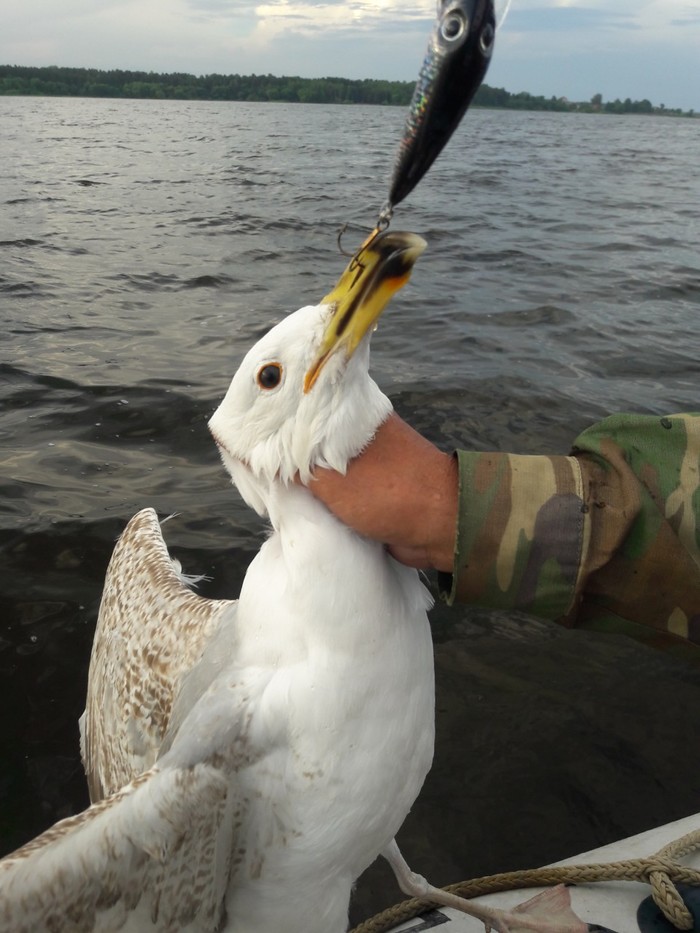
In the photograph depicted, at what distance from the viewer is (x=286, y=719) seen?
6.56 ft

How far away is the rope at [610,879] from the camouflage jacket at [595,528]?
4.72 feet

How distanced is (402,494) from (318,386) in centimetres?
34

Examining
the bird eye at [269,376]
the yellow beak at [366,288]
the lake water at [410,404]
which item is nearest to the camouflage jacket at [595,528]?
the yellow beak at [366,288]

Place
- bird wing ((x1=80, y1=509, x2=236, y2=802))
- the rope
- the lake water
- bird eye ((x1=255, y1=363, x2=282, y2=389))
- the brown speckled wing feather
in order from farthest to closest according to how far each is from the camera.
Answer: the lake water, bird wing ((x1=80, y1=509, x2=236, y2=802)), the rope, bird eye ((x1=255, y1=363, x2=282, y2=389)), the brown speckled wing feather

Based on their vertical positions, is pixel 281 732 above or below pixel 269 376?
below

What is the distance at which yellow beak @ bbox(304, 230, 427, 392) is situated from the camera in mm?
1729

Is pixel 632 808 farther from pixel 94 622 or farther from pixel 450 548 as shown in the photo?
pixel 94 622

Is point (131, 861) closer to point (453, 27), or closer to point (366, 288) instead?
point (366, 288)

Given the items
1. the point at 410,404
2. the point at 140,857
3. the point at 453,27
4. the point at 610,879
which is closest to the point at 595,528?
the point at 453,27

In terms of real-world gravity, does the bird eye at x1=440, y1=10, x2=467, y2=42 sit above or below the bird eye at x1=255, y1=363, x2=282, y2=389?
above

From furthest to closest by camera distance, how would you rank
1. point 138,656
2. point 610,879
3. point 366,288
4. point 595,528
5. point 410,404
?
point 410,404
point 138,656
point 610,879
point 366,288
point 595,528

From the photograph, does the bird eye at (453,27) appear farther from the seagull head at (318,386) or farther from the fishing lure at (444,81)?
the seagull head at (318,386)

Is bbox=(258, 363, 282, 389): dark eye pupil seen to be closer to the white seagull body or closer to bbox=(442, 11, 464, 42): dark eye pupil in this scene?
the white seagull body

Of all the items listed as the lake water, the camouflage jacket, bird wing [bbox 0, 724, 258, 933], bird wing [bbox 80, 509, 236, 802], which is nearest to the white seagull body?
bird wing [bbox 0, 724, 258, 933]
